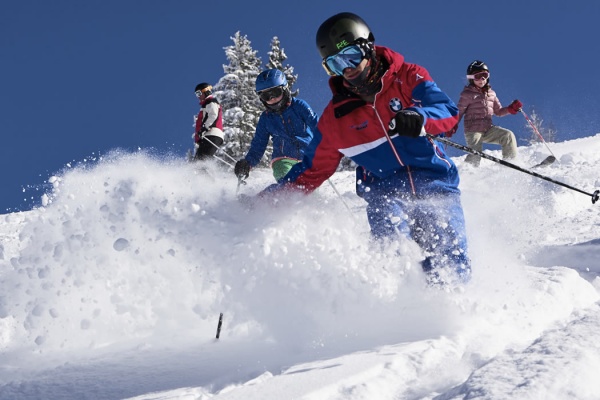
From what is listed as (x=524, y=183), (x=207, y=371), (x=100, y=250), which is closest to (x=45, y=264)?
(x=100, y=250)

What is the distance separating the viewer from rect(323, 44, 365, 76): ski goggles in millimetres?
3895

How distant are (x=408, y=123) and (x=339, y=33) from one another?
100 cm

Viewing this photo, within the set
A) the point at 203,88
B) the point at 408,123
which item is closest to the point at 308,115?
the point at 408,123

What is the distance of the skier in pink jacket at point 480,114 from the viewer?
9.93 m

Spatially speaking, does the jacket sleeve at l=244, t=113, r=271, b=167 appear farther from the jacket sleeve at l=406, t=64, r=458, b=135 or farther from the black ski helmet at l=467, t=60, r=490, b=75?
the black ski helmet at l=467, t=60, r=490, b=75

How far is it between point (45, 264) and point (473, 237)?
176 inches

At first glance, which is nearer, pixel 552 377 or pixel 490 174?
pixel 552 377

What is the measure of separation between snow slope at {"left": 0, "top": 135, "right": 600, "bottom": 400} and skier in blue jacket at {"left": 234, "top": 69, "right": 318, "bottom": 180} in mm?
2126

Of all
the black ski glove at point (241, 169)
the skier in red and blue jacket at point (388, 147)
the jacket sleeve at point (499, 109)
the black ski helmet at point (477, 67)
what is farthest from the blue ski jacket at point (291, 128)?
the jacket sleeve at point (499, 109)

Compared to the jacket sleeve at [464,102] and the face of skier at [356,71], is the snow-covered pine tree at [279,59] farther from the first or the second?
the face of skier at [356,71]

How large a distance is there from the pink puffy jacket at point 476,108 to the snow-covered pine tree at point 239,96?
16.2 m

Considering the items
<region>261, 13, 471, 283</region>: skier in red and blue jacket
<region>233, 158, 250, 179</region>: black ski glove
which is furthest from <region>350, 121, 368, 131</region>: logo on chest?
<region>233, 158, 250, 179</region>: black ski glove

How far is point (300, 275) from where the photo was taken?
370 centimetres

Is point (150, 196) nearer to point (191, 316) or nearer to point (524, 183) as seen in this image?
point (191, 316)
